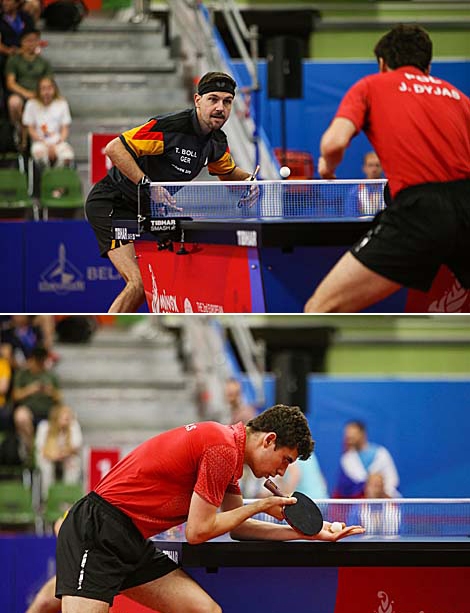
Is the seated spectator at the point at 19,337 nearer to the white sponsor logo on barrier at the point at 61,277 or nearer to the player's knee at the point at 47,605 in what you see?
the white sponsor logo on barrier at the point at 61,277

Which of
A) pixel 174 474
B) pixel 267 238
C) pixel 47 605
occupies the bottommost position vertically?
pixel 47 605

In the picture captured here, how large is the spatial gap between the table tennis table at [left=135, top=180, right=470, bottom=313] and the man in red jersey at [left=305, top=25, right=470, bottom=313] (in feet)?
1.91

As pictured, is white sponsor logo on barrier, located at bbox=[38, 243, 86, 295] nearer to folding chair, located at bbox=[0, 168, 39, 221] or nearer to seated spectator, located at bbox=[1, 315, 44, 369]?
folding chair, located at bbox=[0, 168, 39, 221]

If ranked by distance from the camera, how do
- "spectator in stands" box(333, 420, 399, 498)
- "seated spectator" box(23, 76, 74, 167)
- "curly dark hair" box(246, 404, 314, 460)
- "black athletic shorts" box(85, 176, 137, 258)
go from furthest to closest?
"seated spectator" box(23, 76, 74, 167) → "spectator in stands" box(333, 420, 399, 498) → "black athletic shorts" box(85, 176, 137, 258) → "curly dark hair" box(246, 404, 314, 460)

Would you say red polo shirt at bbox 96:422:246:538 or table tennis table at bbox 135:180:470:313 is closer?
red polo shirt at bbox 96:422:246:538

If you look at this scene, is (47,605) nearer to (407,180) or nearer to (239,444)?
(239,444)

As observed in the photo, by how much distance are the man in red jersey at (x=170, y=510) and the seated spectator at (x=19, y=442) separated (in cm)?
504

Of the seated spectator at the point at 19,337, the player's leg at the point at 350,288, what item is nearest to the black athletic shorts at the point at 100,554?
the player's leg at the point at 350,288

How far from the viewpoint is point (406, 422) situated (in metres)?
9.63

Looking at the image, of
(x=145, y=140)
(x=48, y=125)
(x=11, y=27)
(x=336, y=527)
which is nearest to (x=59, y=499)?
(x=48, y=125)

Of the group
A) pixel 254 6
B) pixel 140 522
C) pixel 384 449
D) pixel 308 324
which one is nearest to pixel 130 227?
pixel 140 522

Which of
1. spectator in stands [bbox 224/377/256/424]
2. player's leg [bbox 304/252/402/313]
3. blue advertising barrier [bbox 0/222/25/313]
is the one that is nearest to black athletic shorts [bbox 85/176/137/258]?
player's leg [bbox 304/252/402/313]

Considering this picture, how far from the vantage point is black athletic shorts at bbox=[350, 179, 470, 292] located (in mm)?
4516

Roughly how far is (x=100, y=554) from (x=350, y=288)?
1271 millimetres
